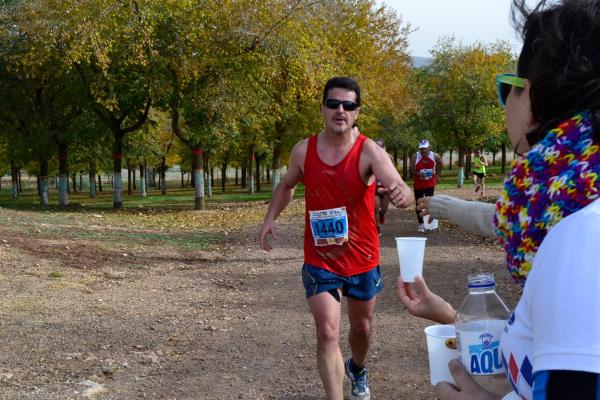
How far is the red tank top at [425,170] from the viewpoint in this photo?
42.9 feet

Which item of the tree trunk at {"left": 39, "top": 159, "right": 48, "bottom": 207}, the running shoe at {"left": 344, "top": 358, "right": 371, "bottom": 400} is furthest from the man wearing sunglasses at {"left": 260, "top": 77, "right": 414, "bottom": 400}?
the tree trunk at {"left": 39, "top": 159, "right": 48, "bottom": 207}

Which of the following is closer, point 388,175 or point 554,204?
point 554,204

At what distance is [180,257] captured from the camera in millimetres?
10938

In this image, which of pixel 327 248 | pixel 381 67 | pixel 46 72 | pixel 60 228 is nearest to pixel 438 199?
pixel 327 248

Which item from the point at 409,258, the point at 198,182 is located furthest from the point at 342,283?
the point at 198,182

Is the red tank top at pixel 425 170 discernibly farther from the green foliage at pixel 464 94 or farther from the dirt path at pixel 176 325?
the green foliage at pixel 464 94

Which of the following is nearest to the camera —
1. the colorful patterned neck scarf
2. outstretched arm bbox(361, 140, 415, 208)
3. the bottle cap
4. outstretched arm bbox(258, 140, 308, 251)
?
the colorful patterned neck scarf

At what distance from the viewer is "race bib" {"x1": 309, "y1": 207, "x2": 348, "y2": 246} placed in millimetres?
4207

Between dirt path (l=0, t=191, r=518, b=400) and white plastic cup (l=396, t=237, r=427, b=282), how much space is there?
2.65 meters

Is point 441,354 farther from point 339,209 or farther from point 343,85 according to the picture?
point 343,85

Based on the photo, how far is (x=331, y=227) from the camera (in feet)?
13.8

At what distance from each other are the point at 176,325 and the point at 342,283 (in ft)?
9.61

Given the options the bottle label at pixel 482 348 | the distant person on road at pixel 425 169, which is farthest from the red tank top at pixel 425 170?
the bottle label at pixel 482 348

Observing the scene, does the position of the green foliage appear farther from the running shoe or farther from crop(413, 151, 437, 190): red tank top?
the running shoe
